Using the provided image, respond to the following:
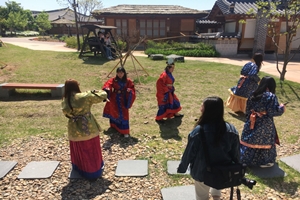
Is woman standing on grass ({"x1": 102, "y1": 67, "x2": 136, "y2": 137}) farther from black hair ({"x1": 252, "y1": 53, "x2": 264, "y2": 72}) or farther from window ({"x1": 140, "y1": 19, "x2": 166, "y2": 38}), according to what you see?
window ({"x1": 140, "y1": 19, "x2": 166, "y2": 38})

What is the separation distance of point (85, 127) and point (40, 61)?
35.8 feet

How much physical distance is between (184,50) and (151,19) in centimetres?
546

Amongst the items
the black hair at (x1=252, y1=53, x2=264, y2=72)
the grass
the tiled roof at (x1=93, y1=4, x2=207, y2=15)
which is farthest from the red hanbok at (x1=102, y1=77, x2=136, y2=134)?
the tiled roof at (x1=93, y1=4, x2=207, y2=15)

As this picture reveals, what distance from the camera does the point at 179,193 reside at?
335 centimetres

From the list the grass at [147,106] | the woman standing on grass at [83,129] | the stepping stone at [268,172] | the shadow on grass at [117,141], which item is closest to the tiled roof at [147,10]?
the grass at [147,106]

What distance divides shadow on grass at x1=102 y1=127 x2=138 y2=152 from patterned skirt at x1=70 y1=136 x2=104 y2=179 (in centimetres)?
95

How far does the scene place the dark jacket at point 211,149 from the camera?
8.05 feet

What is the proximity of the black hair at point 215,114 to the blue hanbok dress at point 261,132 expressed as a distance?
1.54 metres

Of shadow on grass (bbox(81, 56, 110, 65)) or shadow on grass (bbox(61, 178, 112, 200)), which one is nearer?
shadow on grass (bbox(61, 178, 112, 200))

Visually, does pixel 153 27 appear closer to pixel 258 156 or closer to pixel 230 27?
pixel 230 27

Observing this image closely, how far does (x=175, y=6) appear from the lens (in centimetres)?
2292

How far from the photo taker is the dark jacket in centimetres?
245

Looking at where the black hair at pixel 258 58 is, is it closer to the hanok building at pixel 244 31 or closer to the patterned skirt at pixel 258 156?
the patterned skirt at pixel 258 156

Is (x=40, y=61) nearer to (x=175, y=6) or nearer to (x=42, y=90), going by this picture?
(x=42, y=90)
